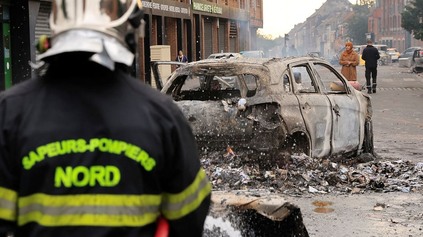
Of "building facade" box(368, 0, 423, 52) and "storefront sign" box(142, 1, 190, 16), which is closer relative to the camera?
"storefront sign" box(142, 1, 190, 16)

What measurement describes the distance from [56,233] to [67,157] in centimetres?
22

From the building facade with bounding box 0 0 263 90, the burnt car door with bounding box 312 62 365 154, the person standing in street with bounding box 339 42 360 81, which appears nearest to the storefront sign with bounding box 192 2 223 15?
the building facade with bounding box 0 0 263 90

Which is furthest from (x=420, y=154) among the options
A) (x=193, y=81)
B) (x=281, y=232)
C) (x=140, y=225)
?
(x=140, y=225)

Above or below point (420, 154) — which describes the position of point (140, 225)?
above

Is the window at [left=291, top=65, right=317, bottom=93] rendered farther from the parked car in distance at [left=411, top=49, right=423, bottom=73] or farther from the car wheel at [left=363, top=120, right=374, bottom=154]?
the parked car in distance at [left=411, top=49, right=423, bottom=73]

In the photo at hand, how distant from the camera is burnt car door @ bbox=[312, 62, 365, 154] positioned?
9.38m

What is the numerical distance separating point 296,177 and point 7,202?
6484 millimetres

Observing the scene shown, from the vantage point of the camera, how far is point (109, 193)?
6.89ft

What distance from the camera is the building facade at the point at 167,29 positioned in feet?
66.8

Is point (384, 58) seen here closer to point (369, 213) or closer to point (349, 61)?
point (349, 61)

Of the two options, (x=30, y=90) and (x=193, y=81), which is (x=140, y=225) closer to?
(x=30, y=90)

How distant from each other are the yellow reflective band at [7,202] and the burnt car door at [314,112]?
22.2ft

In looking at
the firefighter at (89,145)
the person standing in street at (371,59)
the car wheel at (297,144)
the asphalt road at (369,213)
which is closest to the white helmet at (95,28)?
the firefighter at (89,145)

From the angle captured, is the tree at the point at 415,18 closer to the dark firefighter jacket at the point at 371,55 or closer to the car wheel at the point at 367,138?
the dark firefighter jacket at the point at 371,55
